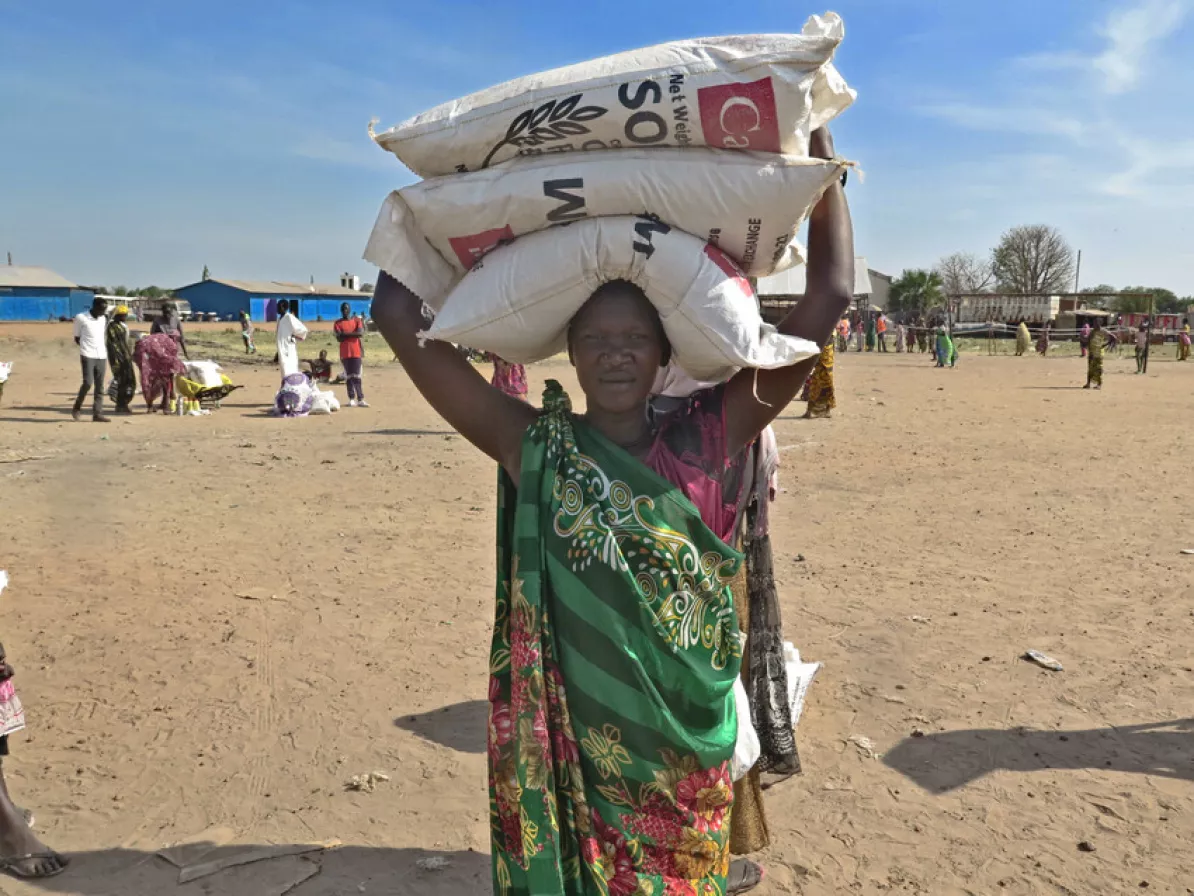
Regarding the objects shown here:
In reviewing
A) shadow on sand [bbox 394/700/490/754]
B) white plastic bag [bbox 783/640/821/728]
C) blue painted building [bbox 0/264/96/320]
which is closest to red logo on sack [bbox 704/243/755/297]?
white plastic bag [bbox 783/640/821/728]

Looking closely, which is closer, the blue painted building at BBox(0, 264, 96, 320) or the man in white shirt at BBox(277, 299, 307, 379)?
the man in white shirt at BBox(277, 299, 307, 379)

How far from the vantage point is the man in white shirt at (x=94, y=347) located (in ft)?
42.2

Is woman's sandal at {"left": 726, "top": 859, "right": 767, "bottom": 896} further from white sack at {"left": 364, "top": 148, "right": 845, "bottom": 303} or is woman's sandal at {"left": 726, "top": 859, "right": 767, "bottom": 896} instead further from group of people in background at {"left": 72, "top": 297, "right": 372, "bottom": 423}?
group of people in background at {"left": 72, "top": 297, "right": 372, "bottom": 423}

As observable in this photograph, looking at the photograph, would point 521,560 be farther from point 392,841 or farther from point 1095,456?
point 1095,456

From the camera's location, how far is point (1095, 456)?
10.8m

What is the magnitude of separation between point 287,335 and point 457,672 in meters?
11.6

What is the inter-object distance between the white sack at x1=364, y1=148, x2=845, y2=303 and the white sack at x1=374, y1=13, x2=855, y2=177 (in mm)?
38

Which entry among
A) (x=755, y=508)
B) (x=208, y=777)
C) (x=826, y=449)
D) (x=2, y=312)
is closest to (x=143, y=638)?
(x=208, y=777)

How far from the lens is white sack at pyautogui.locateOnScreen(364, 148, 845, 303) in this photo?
181 centimetres

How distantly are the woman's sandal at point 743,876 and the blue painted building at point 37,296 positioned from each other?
2504 inches

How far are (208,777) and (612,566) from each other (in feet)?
8.40

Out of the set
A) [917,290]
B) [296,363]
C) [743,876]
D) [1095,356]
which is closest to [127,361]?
[296,363]

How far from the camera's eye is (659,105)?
5.82 ft

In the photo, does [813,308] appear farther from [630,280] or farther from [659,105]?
[659,105]
